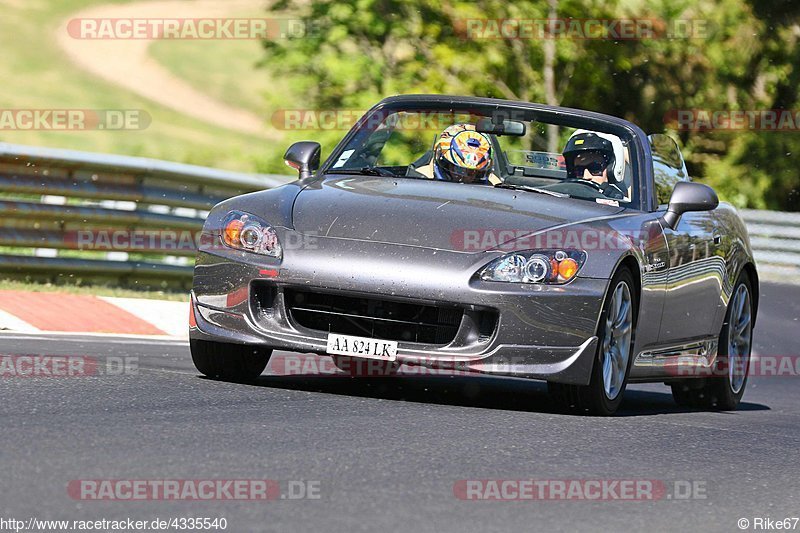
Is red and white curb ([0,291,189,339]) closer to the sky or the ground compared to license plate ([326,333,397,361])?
closer to the ground

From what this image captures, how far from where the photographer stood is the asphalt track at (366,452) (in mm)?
4844

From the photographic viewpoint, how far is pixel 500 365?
287 inches

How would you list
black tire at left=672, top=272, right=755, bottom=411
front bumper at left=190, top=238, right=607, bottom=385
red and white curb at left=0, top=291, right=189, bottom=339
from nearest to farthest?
front bumper at left=190, top=238, right=607, bottom=385 < black tire at left=672, top=272, right=755, bottom=411 < red and white curb at left=0, top=291, right=189, bottom=339

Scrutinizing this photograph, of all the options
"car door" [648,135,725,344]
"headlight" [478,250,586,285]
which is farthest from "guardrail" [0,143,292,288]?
"headlight" [478,250,586,285]

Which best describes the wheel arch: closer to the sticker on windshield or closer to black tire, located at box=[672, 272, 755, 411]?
black tire, located at box=[672, 272, 755, 411]

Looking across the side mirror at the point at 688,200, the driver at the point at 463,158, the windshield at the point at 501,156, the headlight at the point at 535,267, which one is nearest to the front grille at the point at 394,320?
the headlight at the point at 535,267

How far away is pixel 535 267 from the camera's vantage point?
7305mm

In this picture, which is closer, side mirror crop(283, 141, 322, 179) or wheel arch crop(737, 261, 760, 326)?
side mirror crop(283, 141, 322, 179)

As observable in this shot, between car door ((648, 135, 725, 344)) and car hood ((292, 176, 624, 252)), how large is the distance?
0.55 m

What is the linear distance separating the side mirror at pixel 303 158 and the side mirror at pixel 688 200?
1.94m

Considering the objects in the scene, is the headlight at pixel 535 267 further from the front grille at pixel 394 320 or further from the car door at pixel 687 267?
the car door at pixel 687 267

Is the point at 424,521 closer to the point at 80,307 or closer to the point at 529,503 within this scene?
the point at 529,503

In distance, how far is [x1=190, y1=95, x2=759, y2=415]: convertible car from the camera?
7.27m

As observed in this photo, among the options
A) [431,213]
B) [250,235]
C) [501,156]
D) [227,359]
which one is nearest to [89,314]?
[227,359]
